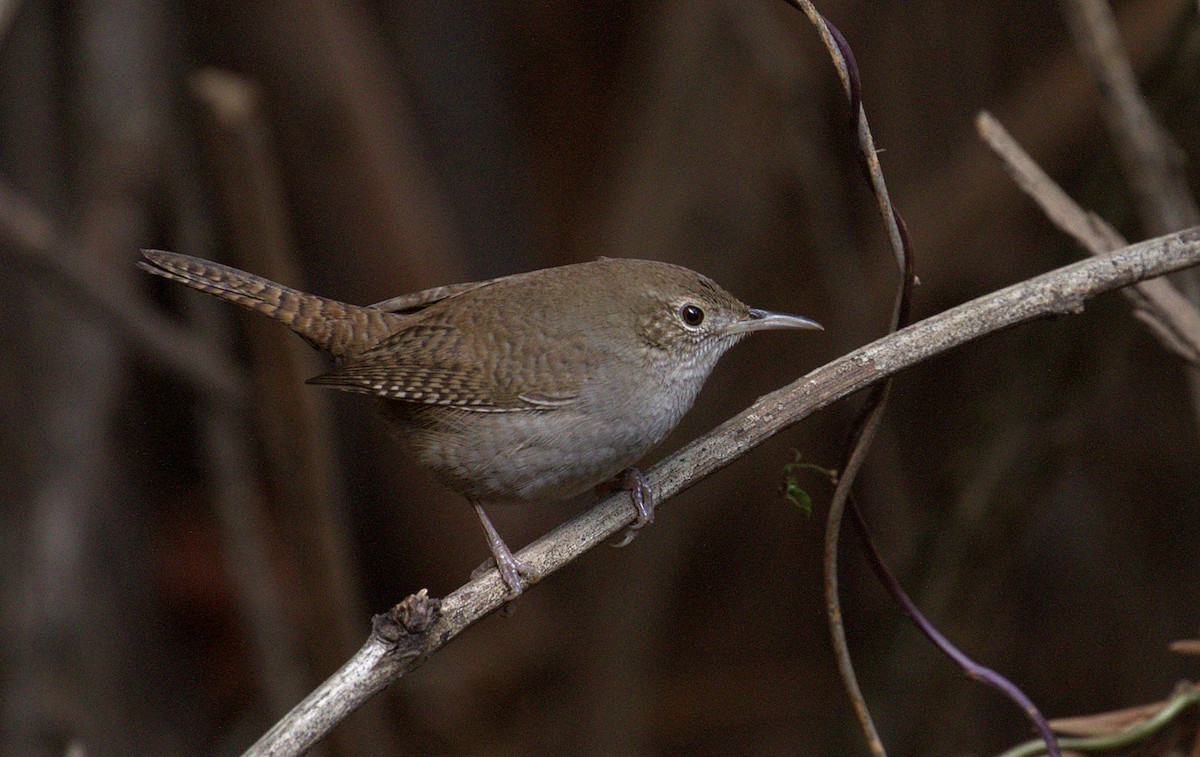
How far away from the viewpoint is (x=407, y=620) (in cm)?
152

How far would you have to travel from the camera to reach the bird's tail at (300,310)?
7.57ft

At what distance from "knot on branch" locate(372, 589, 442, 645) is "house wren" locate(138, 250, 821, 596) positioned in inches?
21.4

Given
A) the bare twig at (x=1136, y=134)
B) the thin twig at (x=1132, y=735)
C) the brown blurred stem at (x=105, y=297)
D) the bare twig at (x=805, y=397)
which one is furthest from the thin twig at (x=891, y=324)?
the brown blurred stem at (x=105, y=297)

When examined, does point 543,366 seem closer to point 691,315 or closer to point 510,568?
point 691,315

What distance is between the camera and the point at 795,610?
15.5 ft

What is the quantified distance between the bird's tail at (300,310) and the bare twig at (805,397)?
2.81ft

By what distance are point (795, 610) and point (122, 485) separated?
9.23 ft

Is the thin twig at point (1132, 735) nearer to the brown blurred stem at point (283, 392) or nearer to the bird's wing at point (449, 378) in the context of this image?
the bird's wing at point (449, 378)

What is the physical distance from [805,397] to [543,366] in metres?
0.66

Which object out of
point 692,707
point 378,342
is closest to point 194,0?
point 378,342

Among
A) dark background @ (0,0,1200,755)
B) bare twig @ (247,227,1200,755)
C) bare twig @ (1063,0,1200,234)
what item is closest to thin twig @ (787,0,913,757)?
bare twig @ (247,227,1200,755)

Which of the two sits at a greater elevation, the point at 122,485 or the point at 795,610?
the point at 122,485

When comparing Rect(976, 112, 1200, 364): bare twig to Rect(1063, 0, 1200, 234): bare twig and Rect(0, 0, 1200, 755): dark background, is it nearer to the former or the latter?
Rect(1063, 0, 1200, 234): bare twig

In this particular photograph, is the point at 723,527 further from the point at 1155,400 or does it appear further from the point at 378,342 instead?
the point at 378,342
